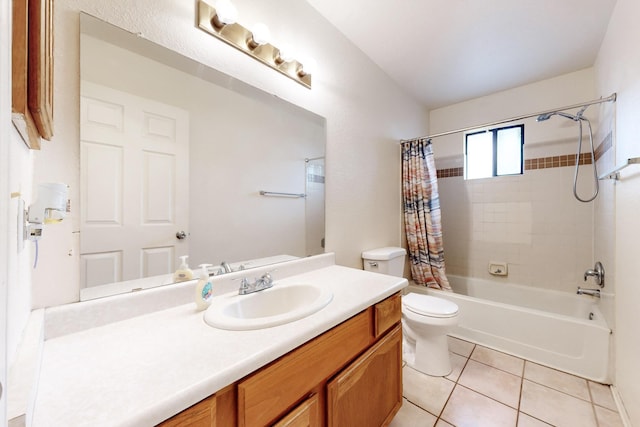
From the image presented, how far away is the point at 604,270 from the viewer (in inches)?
70.2

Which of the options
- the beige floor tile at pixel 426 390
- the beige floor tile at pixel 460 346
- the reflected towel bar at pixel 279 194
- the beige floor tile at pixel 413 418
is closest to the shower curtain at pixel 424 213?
the beige floor tile at pixel 460 346

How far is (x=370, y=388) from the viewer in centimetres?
106

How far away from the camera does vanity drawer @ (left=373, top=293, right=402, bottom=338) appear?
1.10 m

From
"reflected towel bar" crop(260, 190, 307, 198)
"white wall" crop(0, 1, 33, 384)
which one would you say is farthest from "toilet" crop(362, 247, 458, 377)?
"white wall" crop(0, 1, 33, 384)

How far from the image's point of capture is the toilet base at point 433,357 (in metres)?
1.69

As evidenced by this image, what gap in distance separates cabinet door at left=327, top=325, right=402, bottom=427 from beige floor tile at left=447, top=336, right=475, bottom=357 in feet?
3.09

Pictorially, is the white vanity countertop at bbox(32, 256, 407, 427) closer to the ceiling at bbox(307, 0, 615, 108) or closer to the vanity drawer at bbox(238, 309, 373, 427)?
the vanity drawer at bbox(238, 309, 373, 427)

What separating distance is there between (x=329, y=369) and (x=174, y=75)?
1.28 metres

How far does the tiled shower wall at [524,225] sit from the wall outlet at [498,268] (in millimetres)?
33

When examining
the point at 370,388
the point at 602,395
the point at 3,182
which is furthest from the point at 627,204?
the point at 3,182

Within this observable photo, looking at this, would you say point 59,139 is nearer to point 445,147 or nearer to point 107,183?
point 107,183

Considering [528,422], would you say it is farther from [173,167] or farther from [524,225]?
[173,167]

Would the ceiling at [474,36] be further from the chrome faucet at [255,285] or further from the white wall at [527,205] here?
the chrome faucet at [255,285]

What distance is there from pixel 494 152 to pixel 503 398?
2.28 metres
